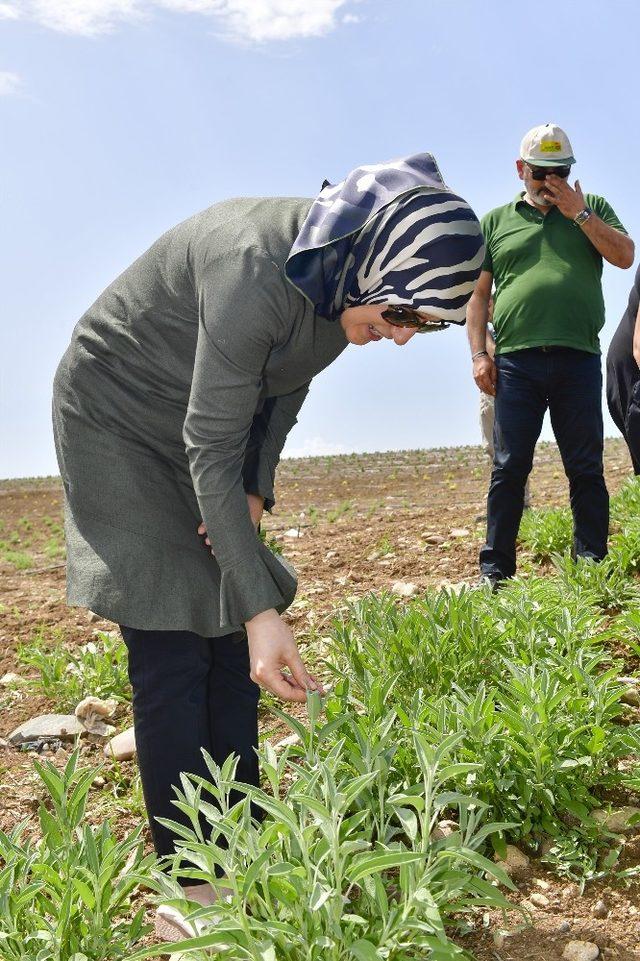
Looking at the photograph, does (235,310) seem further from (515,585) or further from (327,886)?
(515,585)

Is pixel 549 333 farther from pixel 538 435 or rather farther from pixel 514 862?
pixel 514 862

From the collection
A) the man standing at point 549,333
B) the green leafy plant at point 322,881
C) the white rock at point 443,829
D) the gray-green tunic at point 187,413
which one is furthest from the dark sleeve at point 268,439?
the man standing at point 549,333

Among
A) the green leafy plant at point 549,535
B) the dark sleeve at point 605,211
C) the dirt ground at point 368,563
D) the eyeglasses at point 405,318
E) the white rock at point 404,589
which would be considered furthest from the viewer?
the green leafy plant at point 549,535

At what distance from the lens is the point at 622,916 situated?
2.20 m

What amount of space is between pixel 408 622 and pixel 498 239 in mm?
2358

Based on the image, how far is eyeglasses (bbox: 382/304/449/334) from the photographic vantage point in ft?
6.58

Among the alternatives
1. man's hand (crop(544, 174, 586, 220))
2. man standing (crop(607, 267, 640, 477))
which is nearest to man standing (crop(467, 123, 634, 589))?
man's hand (crop(544, 174, 586, 220))

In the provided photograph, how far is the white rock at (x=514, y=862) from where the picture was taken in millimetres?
2365

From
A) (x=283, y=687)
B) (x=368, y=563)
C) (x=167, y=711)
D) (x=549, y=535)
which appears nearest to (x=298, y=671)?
(x=283, y=687)

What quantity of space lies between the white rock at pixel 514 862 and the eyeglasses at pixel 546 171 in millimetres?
3330

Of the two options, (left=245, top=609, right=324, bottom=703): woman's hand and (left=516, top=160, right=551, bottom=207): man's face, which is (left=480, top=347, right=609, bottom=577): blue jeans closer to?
(left=516, top=160, right=551, bottom=207): man's face

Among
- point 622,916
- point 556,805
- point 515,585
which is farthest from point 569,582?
point 622,916

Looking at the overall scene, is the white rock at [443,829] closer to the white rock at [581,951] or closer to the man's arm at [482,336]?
the white rock at [581,951]

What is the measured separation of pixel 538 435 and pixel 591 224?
3.46ft
